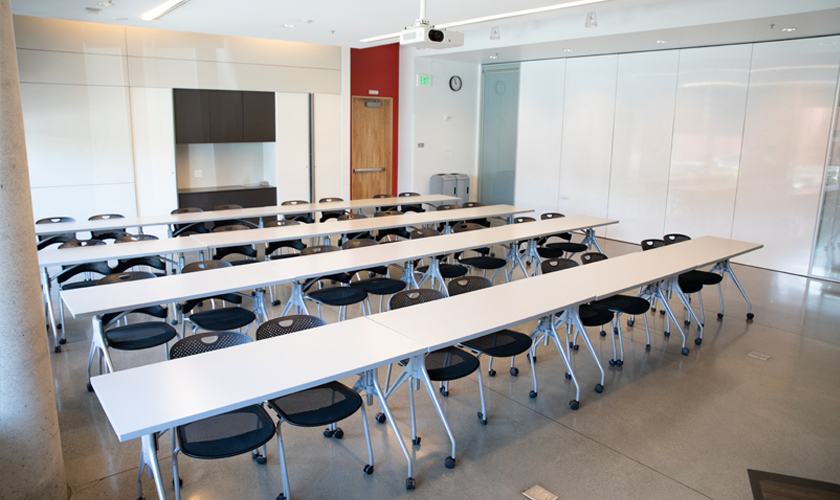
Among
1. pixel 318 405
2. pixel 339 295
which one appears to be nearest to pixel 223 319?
pixel 339 295

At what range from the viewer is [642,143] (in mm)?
9898

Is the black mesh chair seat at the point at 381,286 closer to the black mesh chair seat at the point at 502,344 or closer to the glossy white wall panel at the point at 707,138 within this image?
the black mesh chair seat at the point at 502,344

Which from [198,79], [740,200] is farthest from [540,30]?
[198,79]

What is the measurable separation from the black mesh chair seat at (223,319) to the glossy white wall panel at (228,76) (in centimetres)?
600

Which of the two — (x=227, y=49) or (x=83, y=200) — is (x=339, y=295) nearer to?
(x=83, y=200)

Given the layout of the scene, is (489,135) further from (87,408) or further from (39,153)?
(87,408)

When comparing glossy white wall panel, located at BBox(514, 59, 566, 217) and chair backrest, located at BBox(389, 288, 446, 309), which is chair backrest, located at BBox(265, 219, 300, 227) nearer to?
chair backrest, located at BBox(389, 288, 446, 309)

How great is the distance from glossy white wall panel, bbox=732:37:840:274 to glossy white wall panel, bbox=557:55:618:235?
7.71 feet

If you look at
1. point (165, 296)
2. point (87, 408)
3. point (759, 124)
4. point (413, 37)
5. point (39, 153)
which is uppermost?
point (413, 37)

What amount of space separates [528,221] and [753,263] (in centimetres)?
371

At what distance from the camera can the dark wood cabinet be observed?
9.34 meters

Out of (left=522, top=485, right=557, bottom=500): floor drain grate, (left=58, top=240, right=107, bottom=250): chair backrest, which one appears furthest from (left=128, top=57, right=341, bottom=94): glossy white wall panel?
(left=522, top=485, right=557, bottom=500): floor drain grate

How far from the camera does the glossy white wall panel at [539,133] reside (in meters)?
11.1

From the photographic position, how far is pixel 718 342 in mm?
5555
